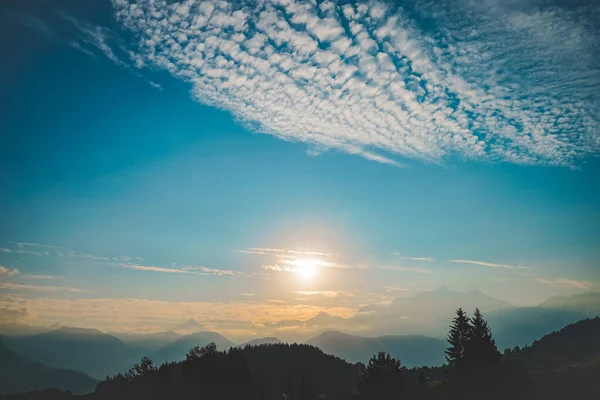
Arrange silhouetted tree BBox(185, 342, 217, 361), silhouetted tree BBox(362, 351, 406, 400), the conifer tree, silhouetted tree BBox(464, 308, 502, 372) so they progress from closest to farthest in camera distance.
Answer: silhouetted tree BBox(464, 308, 502, 372) → silhouetted tree BBox(362, 351, 406, 400) → the conifer tree → silhouetted tree BBox(185, 342, 217, 361)

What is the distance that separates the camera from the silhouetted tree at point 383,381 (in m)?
47.1

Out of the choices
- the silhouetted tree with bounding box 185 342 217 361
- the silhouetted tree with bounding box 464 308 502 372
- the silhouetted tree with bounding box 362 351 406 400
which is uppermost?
the silhouetted tree with bounding box 464 308 502 372

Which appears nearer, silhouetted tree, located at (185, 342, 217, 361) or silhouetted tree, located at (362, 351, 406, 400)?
silhouetted tree, located at (362, 351, 406, 400)

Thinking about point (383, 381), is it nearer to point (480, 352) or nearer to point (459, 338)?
point (459, 338)

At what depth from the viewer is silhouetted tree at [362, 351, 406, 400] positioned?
47.1 meters

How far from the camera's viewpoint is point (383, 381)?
156 feet

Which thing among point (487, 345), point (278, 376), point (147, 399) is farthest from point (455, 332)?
point (278, 376)

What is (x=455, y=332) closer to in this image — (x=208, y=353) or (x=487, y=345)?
(x=487, y=345)

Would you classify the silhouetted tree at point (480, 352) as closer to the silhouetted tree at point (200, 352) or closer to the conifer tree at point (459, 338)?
the conifer tree at point (459, 338)

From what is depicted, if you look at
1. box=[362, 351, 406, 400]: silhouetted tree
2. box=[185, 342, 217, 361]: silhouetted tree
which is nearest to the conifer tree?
box=[362, 351, 406, 400]: silhouetted tree

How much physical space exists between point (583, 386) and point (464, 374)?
5246 inches

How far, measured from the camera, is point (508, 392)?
46031mm

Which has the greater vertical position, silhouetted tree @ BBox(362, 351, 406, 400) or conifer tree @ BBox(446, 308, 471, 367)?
conifer tree @ BBox(446, 308, 471, 367)

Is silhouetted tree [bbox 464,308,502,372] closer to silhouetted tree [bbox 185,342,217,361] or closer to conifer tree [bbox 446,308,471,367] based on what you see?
conifer tree [bbox 446,308,471,367]
